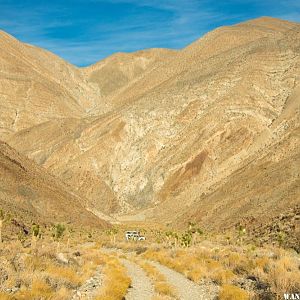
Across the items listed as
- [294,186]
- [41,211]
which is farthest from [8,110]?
[294,186]

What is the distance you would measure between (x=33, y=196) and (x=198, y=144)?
44.5 metres

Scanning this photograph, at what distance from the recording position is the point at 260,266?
2056cm

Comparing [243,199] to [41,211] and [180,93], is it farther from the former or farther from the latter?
[180,93]

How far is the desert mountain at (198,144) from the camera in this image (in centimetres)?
7162

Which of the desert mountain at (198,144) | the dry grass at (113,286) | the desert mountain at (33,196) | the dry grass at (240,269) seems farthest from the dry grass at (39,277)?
the desert mountain at (198,144)

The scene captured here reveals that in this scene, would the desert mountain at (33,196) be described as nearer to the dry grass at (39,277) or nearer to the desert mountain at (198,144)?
the desert mountain at (198,144)

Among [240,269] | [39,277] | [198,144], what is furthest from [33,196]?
[39,277]

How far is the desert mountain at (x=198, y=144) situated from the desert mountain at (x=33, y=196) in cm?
1206

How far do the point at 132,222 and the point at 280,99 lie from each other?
42.9m

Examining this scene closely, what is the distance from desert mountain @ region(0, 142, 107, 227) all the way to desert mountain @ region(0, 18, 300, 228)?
12063 millimetres

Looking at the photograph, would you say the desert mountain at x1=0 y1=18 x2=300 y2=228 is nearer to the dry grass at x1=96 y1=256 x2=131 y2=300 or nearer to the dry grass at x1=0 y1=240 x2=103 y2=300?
the dry grass at x1=96 y1=256 x2=131 y2=300

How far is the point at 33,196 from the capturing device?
6028 cm

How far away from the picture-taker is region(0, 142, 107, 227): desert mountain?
55162mm

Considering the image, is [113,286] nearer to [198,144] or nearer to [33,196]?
[33,196]
